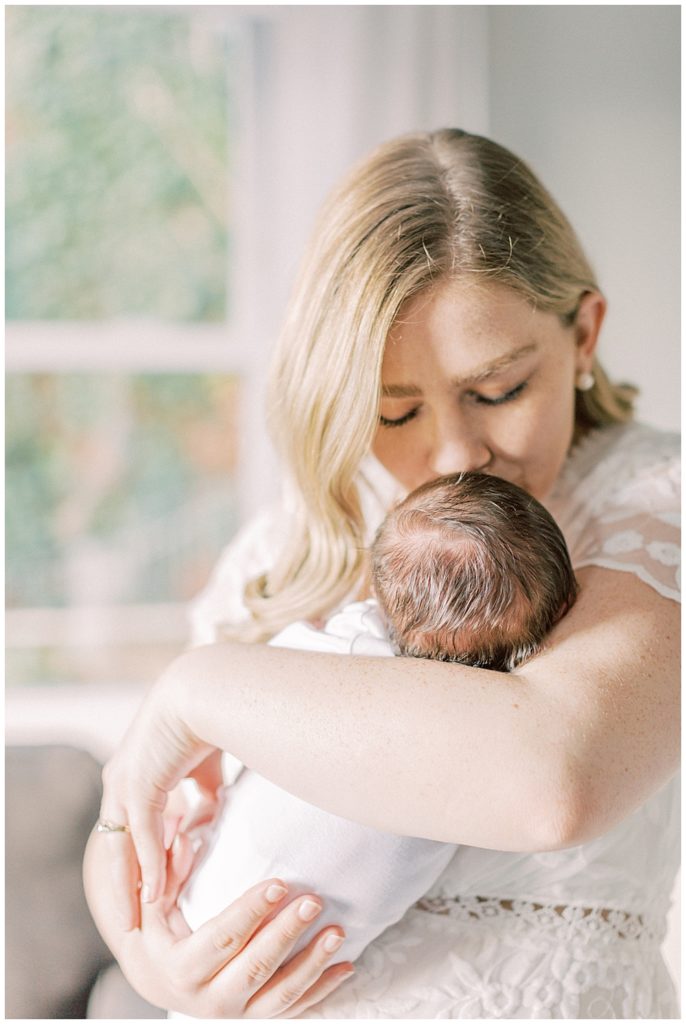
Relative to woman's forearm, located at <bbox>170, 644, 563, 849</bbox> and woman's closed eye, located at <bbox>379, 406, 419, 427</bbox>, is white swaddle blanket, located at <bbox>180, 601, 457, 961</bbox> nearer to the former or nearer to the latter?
woman's forearm, located at <bbox>170, 644, 563, 849</bbox>

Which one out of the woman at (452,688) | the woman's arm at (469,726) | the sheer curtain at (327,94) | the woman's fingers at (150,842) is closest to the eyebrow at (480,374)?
the woman at (452,688)

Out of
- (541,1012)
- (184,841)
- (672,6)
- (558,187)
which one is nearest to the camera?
(541,1012)

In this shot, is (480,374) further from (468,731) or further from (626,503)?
(468,731)

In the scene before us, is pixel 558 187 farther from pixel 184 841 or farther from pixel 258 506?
pixel 184 841

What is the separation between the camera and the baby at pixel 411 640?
91cm

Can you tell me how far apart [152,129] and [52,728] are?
80.4 inches

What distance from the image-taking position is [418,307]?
106 cm

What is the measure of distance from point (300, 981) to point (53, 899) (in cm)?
54

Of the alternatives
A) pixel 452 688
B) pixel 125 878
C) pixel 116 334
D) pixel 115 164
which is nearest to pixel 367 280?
pixel 452 688

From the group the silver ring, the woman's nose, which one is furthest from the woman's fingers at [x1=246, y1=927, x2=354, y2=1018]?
the woman's nose

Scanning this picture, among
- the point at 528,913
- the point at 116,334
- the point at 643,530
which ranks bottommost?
the point at 528,913

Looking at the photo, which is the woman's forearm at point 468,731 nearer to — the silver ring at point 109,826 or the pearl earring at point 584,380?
the silver ring at point 109,826

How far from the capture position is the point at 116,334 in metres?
2.95

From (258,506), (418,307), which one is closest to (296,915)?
A: (418,307)
